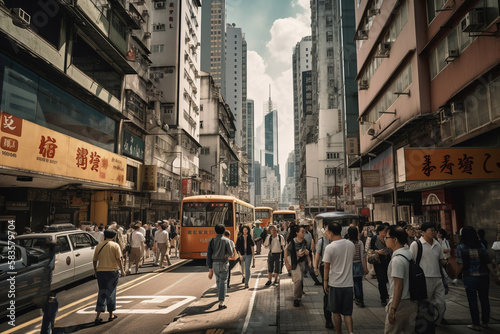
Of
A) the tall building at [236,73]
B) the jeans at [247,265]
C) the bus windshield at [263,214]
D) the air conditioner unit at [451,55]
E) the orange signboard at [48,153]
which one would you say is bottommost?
the jeans at [247,265]

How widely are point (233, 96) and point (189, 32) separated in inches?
5016

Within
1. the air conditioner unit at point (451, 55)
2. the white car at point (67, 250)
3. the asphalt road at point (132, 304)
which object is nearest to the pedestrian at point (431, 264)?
the asphalt road at point (132, 304)

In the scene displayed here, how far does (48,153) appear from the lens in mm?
15242

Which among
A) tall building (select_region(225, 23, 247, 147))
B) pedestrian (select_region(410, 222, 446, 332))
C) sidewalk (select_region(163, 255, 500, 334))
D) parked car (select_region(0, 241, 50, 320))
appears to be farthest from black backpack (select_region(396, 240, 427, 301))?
tall building (select_region(225, 23, 247, 147))

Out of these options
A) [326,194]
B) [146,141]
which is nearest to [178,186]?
[146,141]

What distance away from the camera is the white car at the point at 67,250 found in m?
10.0

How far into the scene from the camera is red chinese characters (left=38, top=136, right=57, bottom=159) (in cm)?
1476

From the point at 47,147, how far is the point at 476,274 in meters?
16.0

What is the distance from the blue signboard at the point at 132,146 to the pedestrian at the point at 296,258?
21.5 metres

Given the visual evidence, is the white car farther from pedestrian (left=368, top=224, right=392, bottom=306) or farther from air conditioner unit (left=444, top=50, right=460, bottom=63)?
air conditioner unit (left=444, top=50, right=460, bottom=63)

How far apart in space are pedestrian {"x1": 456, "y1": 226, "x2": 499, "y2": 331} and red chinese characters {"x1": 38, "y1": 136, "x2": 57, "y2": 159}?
15377mm

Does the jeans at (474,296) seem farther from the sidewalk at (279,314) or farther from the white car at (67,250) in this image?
the white car at (67,250)

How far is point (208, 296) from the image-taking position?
9.55m

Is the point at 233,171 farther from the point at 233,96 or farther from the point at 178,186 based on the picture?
the point at 233,96
